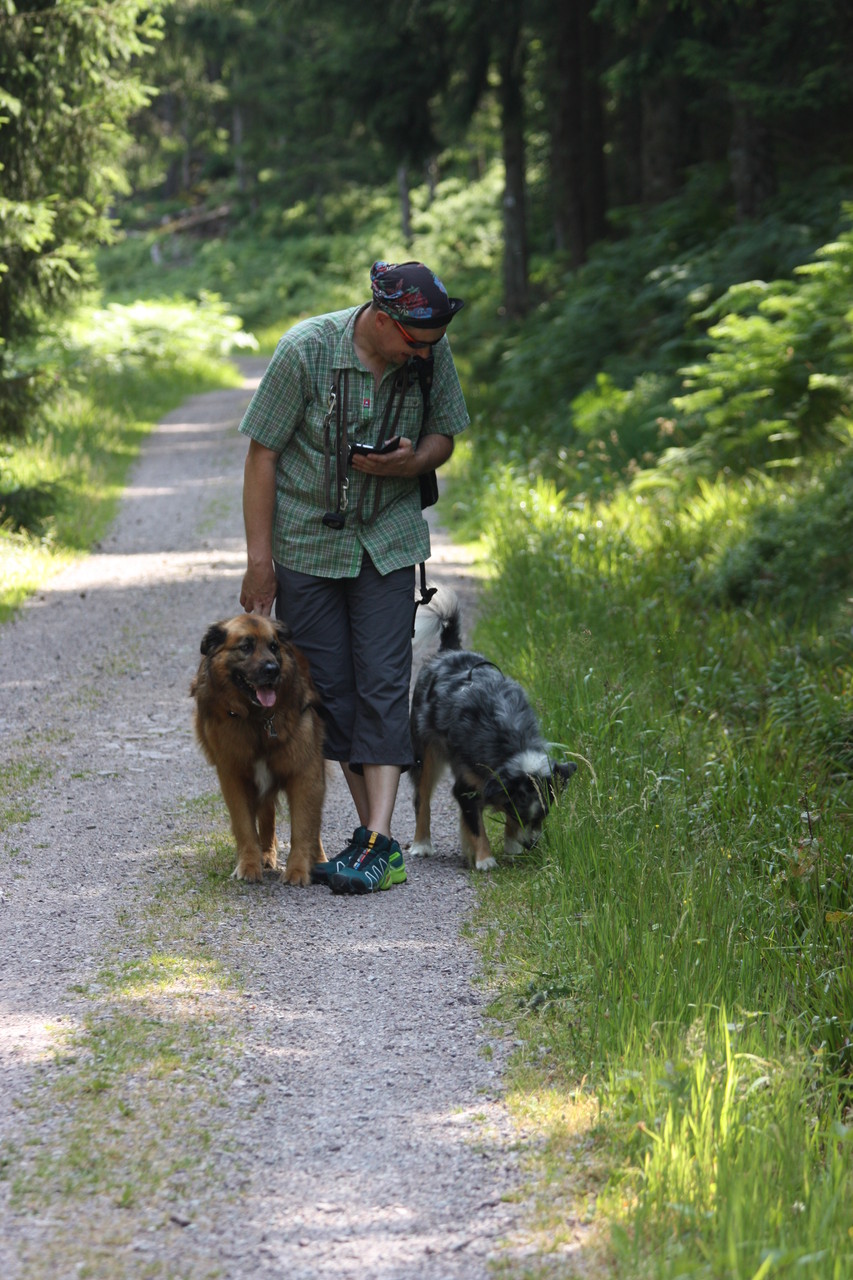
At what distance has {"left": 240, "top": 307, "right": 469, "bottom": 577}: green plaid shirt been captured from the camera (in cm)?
513

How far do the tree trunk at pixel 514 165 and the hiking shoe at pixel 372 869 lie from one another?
54.3ft

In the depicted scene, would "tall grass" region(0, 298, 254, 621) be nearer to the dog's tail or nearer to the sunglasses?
the dog's tail

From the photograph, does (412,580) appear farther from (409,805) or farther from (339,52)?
(339,52)

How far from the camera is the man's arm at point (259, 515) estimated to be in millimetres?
5254

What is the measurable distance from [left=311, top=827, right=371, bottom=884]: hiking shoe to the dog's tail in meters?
1.17

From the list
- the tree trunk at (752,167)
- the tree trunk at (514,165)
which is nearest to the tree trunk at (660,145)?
the tree trunk at (514,165)

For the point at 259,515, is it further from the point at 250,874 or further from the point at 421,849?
the point at 421,849

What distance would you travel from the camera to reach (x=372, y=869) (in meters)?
5.25

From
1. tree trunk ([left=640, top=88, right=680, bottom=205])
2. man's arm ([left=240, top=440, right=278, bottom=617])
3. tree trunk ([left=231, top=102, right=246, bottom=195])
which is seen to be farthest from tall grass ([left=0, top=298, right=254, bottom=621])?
tree trunk ([left=231, top=102, right=246, bottom=195])

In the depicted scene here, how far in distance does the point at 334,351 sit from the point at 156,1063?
8.95ft

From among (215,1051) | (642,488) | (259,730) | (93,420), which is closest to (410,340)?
(259,730)

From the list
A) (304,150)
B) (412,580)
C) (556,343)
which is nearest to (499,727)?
(412,580)

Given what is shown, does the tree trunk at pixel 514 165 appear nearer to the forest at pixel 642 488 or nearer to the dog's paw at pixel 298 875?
the forest at pixel 642 488

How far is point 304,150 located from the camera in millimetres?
45812
